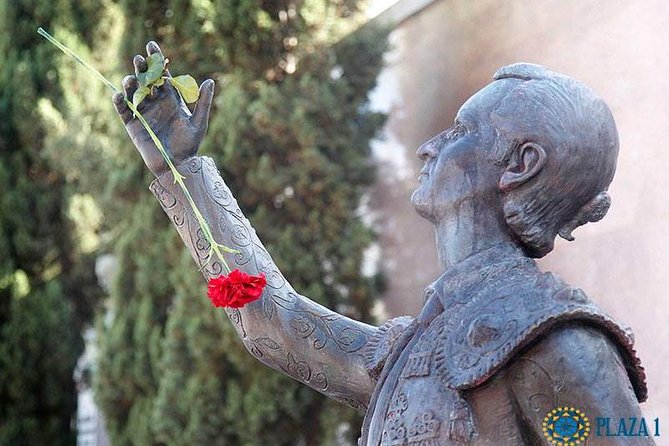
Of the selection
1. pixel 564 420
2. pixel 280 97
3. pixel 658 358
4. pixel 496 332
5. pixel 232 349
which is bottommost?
pixel 564 420

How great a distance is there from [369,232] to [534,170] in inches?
182


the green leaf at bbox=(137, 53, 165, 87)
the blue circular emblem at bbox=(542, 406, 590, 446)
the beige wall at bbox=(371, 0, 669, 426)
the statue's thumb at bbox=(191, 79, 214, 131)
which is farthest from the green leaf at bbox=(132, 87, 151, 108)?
the beige wall at bbox=(371, 0, 669, 426)

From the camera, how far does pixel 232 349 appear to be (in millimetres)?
6477

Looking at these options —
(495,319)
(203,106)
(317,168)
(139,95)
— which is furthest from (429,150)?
(317,168)

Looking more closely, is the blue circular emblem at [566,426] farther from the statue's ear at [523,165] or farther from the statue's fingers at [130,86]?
the statue's fingers at [130,86]

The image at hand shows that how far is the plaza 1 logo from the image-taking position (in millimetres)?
1870

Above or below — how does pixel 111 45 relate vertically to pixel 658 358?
above

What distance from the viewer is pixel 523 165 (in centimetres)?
212

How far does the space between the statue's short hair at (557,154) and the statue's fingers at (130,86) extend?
0.86 metres

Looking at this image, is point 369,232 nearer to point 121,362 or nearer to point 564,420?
point 121,362

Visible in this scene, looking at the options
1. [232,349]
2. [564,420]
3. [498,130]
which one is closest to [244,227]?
[498,130]

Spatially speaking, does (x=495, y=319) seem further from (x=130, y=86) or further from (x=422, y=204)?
(x=130, y=86)

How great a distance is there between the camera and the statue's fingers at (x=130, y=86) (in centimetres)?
253

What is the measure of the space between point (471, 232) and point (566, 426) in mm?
442
